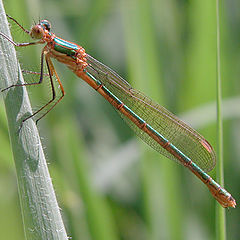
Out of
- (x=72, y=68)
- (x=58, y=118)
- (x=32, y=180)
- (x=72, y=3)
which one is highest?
(x=72, y=3)

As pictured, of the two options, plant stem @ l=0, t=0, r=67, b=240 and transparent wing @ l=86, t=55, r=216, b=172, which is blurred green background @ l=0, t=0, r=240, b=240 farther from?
plant stem @ l=0, t=0, r=67, b=240

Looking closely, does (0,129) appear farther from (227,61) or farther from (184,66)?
(227,61)

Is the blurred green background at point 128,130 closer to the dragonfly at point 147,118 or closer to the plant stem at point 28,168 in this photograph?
the dragonfly at point 147,118

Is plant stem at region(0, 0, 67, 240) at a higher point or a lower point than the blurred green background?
lower

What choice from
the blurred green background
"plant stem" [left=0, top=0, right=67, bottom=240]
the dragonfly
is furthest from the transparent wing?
"plant stem" [left=0, top=0, right=67, bottom=240]

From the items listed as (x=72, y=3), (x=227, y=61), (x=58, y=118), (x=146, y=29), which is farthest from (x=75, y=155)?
(x=72, y=3)

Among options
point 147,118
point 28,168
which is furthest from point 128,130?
point 28,168

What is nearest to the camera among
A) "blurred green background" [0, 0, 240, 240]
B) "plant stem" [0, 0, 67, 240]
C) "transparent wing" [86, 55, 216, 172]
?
"plant stem" [0, 0, 67, 240]

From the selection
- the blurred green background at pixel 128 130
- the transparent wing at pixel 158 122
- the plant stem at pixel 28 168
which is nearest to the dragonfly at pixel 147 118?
the transparent wing at pixel 158 122
